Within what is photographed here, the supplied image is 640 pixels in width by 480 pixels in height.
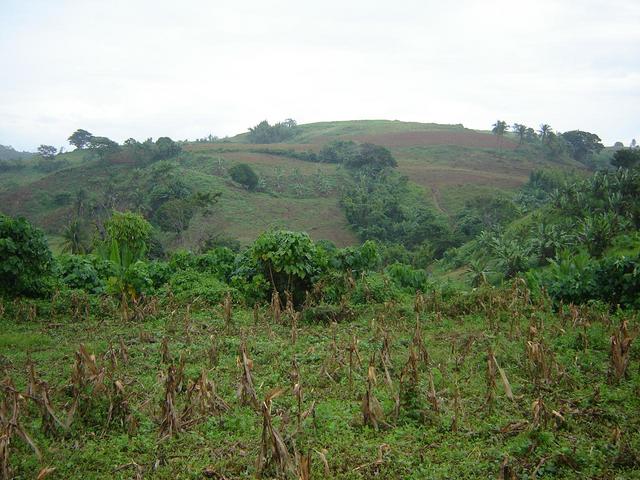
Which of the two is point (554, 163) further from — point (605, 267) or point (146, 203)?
point (605, 267)

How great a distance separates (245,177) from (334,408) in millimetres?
45979

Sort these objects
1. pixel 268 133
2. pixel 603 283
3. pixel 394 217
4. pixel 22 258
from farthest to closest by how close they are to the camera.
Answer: pixel 268 133
pixel 394 217
pixel 22 258
pixel 603 283

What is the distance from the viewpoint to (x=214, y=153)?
62750mm

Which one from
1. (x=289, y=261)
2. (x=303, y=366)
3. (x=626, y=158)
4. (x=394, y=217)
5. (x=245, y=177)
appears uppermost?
(x=626, y=158)

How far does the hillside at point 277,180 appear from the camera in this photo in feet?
141

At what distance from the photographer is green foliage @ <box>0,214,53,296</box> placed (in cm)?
1126

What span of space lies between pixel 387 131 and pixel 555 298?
259ft

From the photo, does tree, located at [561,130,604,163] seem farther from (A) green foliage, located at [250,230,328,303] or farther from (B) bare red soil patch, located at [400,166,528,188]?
(A) green foliage, located at [250,230,328,303]

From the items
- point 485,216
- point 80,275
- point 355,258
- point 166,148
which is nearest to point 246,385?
point 355,258

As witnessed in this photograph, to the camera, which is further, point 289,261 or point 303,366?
point 289,261

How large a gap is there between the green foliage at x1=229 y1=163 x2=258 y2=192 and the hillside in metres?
0.89

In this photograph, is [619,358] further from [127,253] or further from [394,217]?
[394,217]

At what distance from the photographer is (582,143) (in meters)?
69.4

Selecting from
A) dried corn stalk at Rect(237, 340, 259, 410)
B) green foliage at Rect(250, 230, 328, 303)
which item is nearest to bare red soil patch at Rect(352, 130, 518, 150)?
green foliage at Rect(250, 230, 328, 303)
